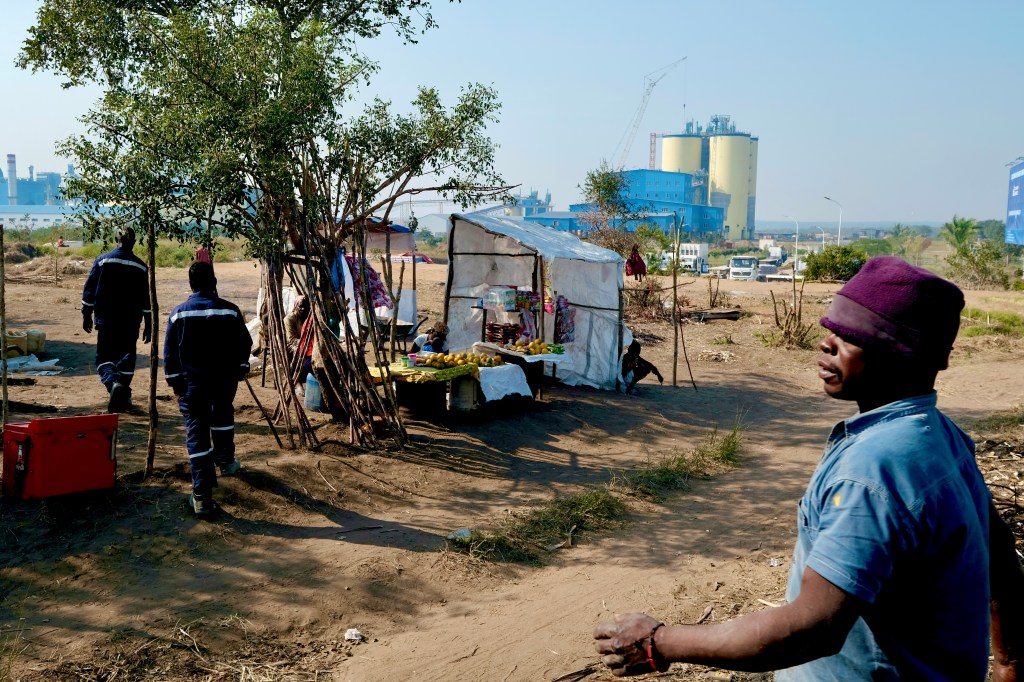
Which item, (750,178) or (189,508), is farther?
(750,178)

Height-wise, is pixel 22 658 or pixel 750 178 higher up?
pixel 750 178

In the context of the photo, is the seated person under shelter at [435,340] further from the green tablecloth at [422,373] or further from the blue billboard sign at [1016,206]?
the blue billboard sign at [1016,206]

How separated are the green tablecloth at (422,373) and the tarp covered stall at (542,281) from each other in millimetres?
3164

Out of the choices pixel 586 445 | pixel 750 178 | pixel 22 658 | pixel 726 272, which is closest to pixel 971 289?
pixel 726 272

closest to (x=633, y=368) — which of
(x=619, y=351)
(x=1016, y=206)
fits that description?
(x=619, y=351)

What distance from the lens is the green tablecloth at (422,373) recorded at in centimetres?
903

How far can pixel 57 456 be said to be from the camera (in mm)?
5855

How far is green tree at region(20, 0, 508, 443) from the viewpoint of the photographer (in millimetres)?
7141

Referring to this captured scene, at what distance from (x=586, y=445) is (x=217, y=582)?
4.99 meters

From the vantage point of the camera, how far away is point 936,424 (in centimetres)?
181

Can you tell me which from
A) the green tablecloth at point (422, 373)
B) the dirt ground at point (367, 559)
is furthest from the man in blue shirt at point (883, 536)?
the green tablecloth at point (422, 373)

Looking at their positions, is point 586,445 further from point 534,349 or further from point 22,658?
point 22,658

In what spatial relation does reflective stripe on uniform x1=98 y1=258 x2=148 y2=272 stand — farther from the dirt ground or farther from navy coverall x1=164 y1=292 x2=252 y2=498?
navy coverall x1=164 y1=292 x2=252 y2=498

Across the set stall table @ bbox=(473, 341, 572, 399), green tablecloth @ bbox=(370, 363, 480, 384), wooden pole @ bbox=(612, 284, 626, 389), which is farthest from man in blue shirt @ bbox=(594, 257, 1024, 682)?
wooden pole @ bbox=(612, 284, 626, 389)
